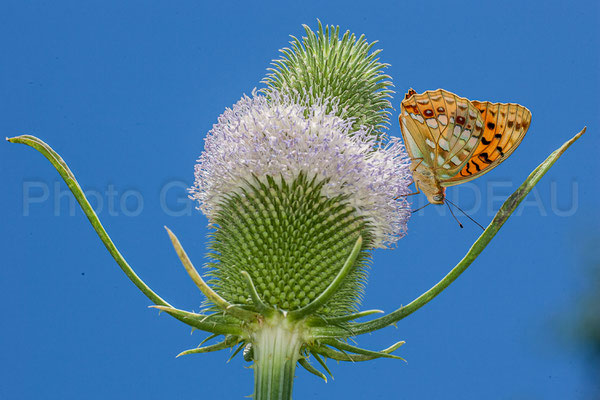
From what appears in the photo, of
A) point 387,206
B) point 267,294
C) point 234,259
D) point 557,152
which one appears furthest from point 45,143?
point 557,152

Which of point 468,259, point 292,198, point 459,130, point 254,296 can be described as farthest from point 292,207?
point 459,130

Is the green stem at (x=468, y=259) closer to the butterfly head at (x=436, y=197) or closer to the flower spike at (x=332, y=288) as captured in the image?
the flower spike at (x=332, y=288)

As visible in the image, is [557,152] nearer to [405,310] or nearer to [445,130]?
[445,130]

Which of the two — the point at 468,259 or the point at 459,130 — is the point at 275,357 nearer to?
the point at 468,259

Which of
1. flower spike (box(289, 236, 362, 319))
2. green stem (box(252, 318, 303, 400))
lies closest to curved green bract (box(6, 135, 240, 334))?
green stem (box(252, 318, 303, 400))

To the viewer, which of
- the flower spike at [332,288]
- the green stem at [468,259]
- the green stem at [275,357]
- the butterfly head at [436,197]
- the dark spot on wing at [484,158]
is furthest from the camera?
the butterfly head at [436,197]

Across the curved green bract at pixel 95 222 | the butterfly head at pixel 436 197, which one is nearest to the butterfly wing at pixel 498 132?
the butterfly head at pixel 436 197
